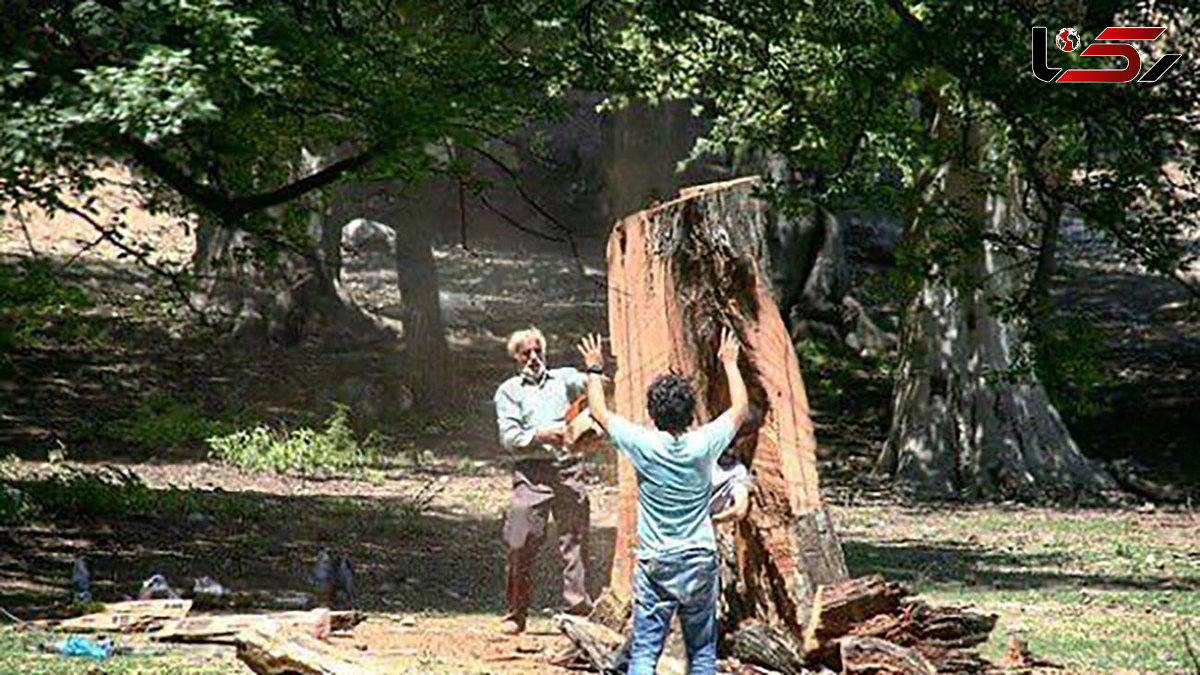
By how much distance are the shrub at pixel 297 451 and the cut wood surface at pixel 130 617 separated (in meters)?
13.3

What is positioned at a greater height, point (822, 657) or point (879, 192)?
point (879, 192)

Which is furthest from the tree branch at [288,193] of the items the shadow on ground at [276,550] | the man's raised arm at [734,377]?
the man's raised arm at [734,377]

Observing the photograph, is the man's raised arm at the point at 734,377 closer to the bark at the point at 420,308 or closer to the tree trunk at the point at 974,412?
the tree trunk at the point at 974,412

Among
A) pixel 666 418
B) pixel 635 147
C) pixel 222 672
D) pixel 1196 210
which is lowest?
pixel 222 672

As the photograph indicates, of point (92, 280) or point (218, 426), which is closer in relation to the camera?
point (218, 426)

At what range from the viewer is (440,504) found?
80.2 ft

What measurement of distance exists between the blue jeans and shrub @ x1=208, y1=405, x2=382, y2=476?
1777 cm

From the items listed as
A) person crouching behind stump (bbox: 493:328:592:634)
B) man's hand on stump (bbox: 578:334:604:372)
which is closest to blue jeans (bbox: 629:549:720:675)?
man's hand on stump (bbox: 578:334:604:372)

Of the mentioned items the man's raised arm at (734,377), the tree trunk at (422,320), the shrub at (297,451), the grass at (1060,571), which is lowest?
the grass at (1060,571)

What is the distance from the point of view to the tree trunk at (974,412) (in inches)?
1099

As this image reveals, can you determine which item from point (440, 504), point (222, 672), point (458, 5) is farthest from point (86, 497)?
point (222, 672)

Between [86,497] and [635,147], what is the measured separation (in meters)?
10.5

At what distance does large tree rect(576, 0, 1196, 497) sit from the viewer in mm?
12805

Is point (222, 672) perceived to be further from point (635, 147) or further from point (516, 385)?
point (635, 147)
